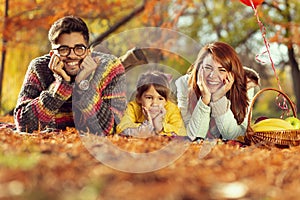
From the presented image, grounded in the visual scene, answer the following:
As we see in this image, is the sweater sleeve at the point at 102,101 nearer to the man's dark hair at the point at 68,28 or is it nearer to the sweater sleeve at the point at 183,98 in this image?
the man's dark hair at the point at 68,28

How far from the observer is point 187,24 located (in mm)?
11633

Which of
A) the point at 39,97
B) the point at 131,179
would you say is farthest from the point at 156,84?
the point at 131,179

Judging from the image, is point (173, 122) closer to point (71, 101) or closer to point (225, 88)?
point (225, 88)

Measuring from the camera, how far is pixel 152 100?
2.80 metres

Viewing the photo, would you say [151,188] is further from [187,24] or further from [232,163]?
[187,24]

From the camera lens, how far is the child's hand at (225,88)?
2727mm

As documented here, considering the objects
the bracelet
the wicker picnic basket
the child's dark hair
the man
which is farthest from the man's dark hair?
the wicker picnic basket

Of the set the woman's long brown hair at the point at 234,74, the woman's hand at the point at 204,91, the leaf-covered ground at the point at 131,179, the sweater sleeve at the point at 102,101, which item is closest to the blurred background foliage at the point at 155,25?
the woman's long brown hair at the point at 234,74

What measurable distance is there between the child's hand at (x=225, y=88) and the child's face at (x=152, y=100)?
32 centimetres

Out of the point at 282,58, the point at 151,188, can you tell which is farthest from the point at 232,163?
the point at 282,58

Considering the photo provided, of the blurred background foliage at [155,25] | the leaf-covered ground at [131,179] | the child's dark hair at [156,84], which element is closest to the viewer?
the leaf-covered ground at [131,179]

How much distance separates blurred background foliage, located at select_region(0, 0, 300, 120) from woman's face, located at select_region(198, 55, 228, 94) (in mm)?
798

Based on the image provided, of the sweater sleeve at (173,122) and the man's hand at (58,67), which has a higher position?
the man's hand at (58,67)

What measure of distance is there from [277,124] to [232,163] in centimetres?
135
